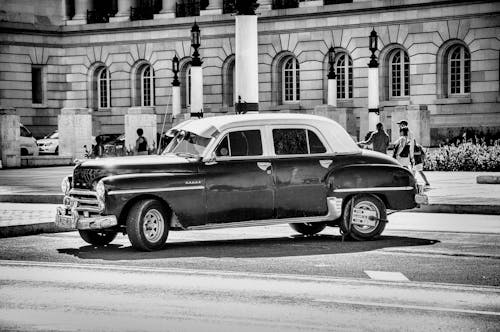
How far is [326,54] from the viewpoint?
202 ft

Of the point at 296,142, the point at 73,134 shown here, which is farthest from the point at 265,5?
the point at 296,142

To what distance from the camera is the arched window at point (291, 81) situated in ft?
209

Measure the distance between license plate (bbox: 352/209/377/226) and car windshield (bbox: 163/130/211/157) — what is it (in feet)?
7.54

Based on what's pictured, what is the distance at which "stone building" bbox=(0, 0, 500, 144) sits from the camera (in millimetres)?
56750

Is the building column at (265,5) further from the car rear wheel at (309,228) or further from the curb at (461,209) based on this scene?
the car rear wheel at (309,228)

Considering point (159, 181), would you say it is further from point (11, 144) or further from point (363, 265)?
point (11, 144)

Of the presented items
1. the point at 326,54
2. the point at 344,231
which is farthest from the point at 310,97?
the point at 344,231

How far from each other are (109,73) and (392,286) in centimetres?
5864

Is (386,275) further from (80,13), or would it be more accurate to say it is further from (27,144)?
(80,13)

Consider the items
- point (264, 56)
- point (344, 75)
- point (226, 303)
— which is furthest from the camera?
point (264, 56)

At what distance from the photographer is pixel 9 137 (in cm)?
4447

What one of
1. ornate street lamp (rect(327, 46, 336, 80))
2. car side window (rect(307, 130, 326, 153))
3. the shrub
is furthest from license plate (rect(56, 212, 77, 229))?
ornate street lamp (rect(327, 46, 336, 80))

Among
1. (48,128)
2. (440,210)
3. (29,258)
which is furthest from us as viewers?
(48,128)

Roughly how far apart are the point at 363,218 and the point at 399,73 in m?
43.5
